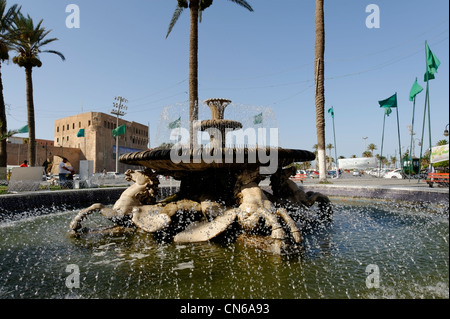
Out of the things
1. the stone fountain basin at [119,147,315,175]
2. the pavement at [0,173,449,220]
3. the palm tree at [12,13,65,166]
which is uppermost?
the palm tree at [12,13,65,166]

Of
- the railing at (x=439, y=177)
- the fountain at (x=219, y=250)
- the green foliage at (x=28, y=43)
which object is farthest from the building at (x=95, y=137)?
the railing at (x=439, y=177)

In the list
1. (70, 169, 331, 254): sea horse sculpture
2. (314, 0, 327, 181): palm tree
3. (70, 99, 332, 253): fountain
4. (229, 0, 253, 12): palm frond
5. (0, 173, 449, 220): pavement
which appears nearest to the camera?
(70, 169, 331, 254): sea horse sculpture

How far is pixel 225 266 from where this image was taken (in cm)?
321

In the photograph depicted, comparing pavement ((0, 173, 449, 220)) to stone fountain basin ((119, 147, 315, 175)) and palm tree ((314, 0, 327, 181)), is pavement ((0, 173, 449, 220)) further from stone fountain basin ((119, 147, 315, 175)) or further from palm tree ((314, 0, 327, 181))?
palm tree ((314, 0, 327, 181))

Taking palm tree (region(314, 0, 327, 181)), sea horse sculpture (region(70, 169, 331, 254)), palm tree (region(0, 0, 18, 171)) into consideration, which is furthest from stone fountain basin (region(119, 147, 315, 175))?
palm tree (region(0, 0, 18, 171))

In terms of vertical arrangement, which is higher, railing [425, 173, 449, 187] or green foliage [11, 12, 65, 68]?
green foliage [11, 12, 65, 68]

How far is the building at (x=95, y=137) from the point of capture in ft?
152

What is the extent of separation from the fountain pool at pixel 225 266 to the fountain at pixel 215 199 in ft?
0.94

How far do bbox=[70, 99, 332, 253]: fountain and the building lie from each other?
43.1 meters

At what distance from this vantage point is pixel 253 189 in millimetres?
4746

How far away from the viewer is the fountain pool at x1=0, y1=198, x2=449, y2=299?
2.53 meters

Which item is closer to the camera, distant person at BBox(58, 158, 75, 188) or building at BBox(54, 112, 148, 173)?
distant person at BBox(58, 158, 75, 188)
